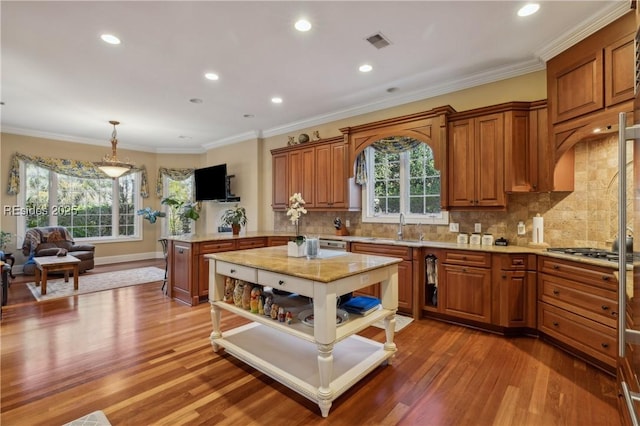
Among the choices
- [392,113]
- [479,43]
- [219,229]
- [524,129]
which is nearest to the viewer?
[479,43]

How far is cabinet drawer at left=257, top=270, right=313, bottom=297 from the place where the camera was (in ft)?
6.88

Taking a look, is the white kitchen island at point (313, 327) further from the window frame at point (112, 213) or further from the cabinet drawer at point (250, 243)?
the window frame at point (112, 213)

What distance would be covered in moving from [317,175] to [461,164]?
2219 mm

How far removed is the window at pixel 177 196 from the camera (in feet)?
27.0

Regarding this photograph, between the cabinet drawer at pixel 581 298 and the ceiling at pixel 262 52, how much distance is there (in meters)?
2.24

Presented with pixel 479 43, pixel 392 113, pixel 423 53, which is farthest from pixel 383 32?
pixel 392 113

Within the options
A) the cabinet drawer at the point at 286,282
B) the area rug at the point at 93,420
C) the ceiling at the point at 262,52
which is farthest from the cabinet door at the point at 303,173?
the area rug at the point at 93,420

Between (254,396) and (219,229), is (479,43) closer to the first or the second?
(254,396)

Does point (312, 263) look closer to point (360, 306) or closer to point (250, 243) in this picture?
point (360, 306)

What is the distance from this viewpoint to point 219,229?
718 cm

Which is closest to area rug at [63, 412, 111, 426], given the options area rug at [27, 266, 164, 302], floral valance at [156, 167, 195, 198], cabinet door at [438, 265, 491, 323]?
cabinet door at [438, 265, 491, 323]

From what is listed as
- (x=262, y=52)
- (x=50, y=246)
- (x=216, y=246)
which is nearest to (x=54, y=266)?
(x=50, y=246)

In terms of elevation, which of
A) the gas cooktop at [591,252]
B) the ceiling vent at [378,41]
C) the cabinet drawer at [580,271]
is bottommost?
the cabinet drawer at [580,271]

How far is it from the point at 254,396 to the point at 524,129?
3675 mm
